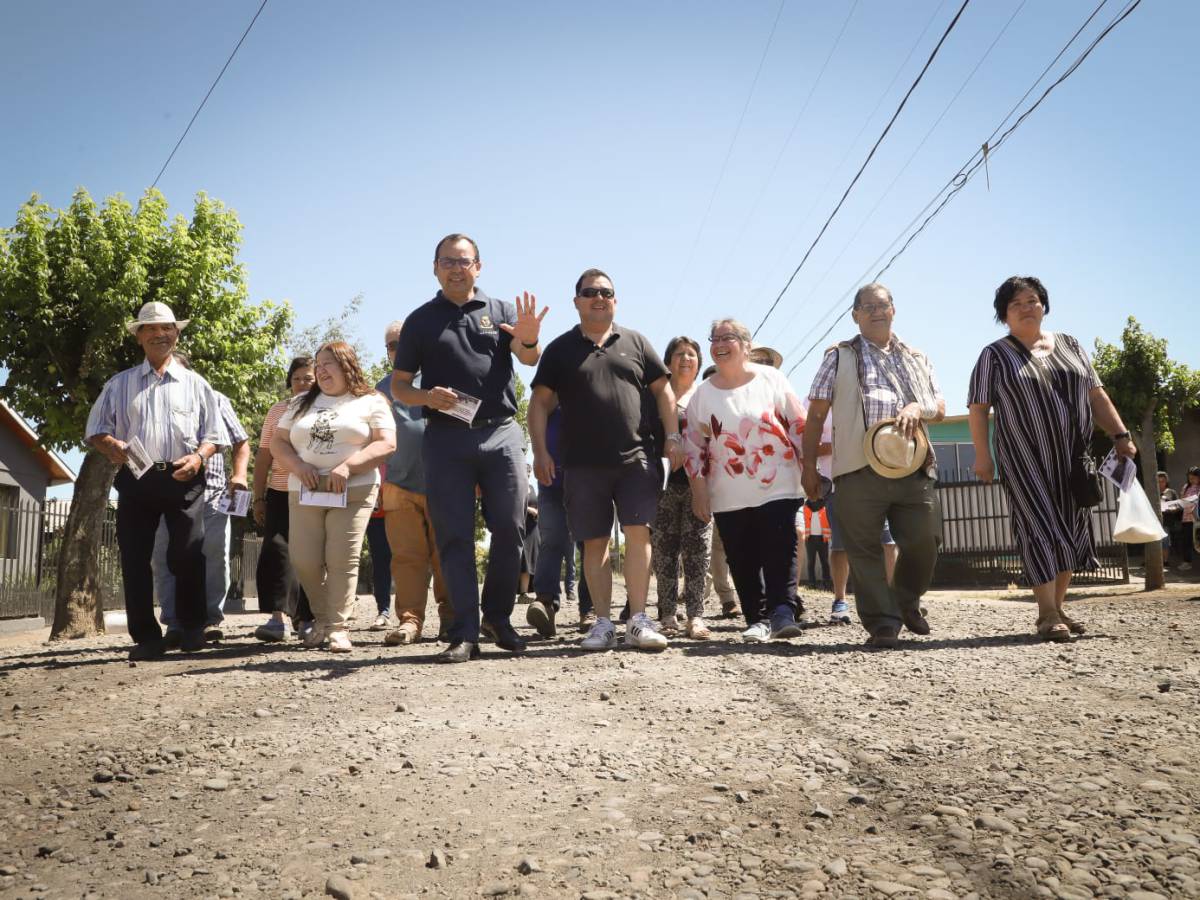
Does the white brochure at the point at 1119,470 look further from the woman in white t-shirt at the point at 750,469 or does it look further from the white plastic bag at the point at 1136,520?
the woman in white t-shirt at the point at 750,469

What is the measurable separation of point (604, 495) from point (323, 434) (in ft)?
5.78

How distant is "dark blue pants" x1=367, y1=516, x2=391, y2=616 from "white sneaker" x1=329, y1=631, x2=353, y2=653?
2.52 metres

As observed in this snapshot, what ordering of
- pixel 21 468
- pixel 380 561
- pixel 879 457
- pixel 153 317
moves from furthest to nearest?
1. pixel 21 468
2. pixel 380 561
3. pixel 153 317
4. pixel 879 457

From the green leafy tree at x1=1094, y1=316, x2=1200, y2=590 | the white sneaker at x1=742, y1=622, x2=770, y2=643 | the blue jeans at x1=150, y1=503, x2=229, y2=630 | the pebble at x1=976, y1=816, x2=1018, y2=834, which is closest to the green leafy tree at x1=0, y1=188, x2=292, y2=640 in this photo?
the blue jeans at x1=150, y1=503, x2=229, y2=630

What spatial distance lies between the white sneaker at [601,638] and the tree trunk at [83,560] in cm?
747

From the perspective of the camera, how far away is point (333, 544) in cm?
600

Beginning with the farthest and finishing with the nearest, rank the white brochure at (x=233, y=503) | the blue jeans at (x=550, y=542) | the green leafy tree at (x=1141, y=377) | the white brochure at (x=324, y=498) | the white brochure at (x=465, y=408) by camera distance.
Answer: the green leafy tree at (x=1141, y=377)
the blue jeans at (x=550, y=542)
the white brochure at (x=233, y=503)
the white brochure at (x=324, y=498)
the white brochure at (x=465, y=408)

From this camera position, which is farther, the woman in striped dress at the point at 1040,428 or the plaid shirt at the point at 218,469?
the plaid shirt at the point at 218,469

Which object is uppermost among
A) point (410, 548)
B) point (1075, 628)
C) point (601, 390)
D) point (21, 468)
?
point (21, 468)

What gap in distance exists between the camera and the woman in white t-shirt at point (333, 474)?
236 inches

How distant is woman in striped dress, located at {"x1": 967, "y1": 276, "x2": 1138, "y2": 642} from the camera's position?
5.85 meters

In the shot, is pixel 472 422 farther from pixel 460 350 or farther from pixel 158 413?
pixel 158 413

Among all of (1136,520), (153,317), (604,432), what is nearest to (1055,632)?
(1136,520)

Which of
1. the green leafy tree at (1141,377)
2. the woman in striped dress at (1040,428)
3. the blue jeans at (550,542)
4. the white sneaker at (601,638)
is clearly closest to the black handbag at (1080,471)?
the woman in striped dress at (1040,428)
